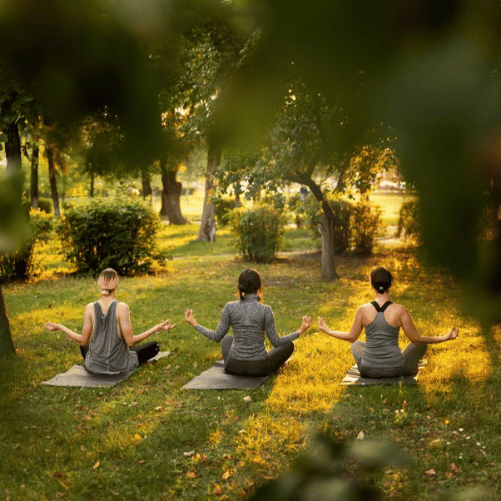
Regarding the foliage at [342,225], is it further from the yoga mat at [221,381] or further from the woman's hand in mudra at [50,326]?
the woman's hand in mudra at [50,326]

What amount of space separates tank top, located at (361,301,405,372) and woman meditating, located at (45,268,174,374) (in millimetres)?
2148

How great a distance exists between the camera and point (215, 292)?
11602 mm

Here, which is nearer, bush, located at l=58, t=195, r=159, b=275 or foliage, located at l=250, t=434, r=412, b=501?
foliage, located at l=250, t=434, r=412, b=501

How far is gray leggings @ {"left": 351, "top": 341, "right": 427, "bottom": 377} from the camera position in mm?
6080

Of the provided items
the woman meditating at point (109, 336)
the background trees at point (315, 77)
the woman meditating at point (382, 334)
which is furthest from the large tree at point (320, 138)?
the woman meditating at point (109, 336)

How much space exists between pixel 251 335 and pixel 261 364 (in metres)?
0.32

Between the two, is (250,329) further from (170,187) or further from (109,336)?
(170,187)

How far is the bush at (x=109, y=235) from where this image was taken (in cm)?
1389

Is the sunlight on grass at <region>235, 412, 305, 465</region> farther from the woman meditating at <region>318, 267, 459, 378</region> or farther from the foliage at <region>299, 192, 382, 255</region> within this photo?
the foliage at <region>299, 192, 382, 255</region>

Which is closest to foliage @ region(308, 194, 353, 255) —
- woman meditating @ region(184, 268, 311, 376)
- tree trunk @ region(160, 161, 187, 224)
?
A: woman meditating @ region(184, 268, 311, 376)

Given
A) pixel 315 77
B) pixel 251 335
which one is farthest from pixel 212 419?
pixel 315 77

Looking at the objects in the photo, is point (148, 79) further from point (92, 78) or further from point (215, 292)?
point (215, 292)

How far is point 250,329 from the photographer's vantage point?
646 cm

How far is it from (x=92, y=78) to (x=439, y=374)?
587 cm
